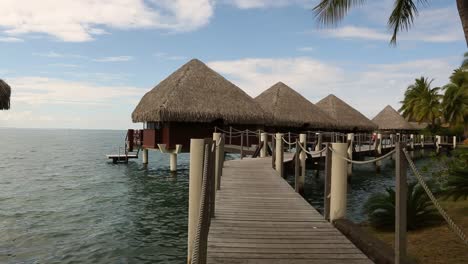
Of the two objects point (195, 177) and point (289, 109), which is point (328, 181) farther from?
point (289, 109)

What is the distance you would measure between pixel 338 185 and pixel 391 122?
167ft

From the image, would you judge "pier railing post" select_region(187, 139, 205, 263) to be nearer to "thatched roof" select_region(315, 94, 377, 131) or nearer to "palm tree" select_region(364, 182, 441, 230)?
"palm tree" select_region(364, 182, 441, 230)

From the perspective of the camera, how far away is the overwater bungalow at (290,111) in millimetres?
31047

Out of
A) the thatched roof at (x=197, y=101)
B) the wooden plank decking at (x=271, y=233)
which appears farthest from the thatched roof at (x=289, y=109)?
the wooden plank decking at (x=271, y=233)

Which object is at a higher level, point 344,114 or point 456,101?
point 456,101

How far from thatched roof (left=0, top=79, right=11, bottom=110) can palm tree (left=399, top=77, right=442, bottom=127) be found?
4732cm

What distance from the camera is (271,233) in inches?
206

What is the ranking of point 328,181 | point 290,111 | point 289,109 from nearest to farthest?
point 328,181
point 290,111
point 289,109

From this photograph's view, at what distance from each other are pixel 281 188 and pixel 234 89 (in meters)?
19.8

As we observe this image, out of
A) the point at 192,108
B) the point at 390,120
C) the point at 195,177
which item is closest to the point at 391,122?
the point at 390,120

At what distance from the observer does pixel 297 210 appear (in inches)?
268

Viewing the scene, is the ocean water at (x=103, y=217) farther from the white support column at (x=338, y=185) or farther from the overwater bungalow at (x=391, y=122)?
the overwater bungalow at (x=391, y=122)

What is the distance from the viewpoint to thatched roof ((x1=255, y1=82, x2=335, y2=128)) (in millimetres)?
31023

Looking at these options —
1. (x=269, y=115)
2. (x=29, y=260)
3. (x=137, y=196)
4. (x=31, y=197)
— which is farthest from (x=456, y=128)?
(x=29, y=260)
